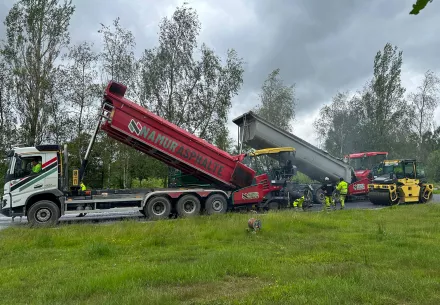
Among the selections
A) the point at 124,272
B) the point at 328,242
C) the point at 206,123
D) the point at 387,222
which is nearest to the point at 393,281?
the point at 328,242

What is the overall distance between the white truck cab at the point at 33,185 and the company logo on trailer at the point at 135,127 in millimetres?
2468

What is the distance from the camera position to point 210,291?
5.19 meters

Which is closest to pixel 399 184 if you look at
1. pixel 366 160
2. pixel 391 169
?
pixel 391 169

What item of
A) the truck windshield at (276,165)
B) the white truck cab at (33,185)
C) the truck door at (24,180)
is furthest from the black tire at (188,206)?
the truck door at (24,180)

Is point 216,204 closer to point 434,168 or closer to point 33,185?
point 33,185

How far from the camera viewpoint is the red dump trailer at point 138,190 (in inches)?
510

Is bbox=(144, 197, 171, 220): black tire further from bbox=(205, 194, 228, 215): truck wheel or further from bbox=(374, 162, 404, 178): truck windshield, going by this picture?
bbox=(374, 162, 404, 178): truck windshield

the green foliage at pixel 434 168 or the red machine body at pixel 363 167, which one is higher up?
the green foliage at pixel 434 168

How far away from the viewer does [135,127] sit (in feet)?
44.9

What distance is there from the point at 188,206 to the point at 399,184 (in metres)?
10.5

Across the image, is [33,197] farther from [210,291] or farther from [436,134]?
[436,134]

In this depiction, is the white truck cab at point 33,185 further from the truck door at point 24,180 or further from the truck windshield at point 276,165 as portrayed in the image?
the truck windshield at point 276,165

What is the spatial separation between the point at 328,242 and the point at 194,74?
18.1 metres

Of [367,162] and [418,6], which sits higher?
[367,162]
